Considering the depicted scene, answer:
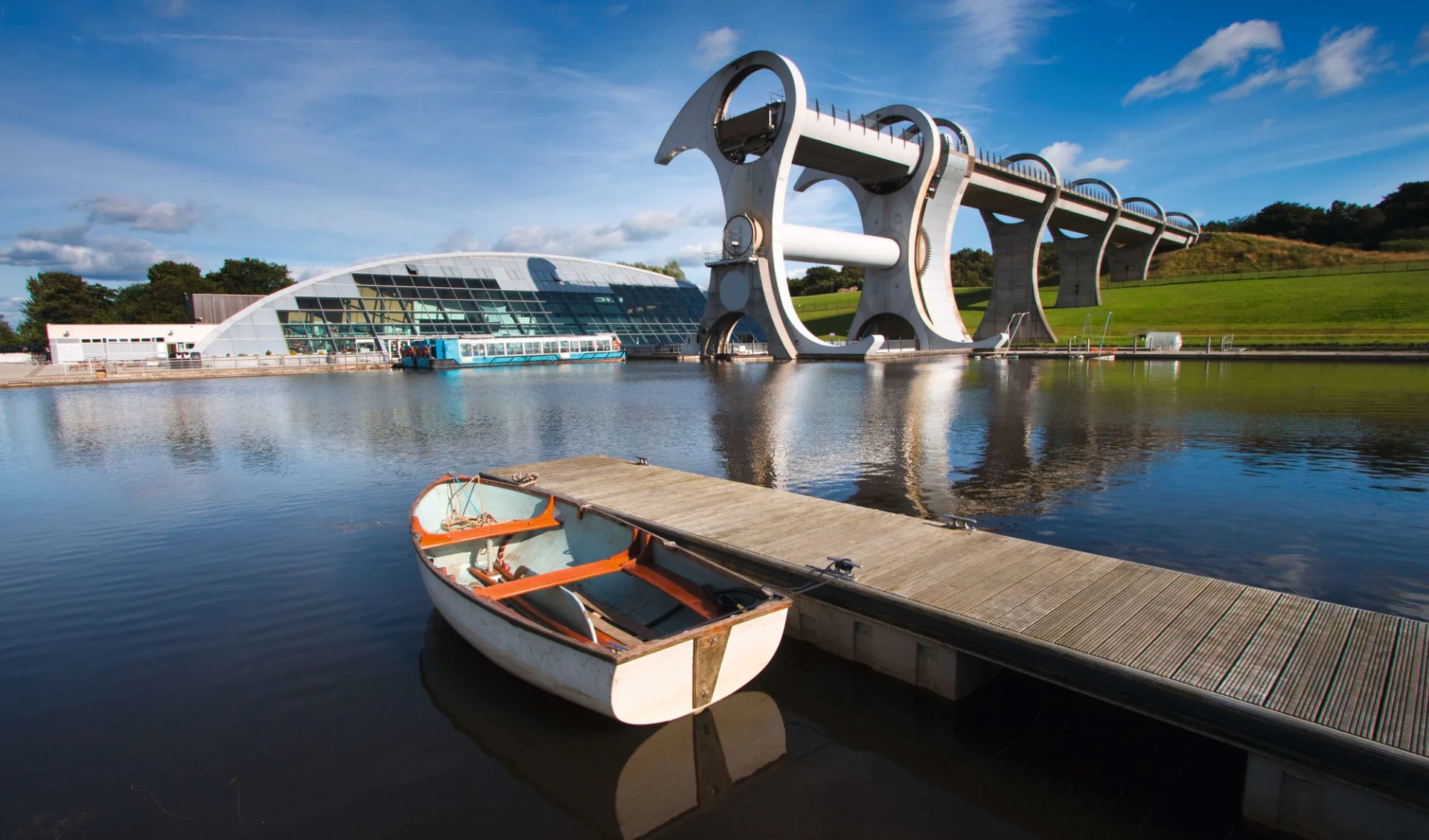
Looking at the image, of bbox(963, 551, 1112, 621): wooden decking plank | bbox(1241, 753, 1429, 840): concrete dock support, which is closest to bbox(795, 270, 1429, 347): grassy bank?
bbox(963, 551, 1112, 621): wooden decking plank

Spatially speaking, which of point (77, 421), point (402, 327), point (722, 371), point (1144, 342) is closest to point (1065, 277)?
point (1144, 342)

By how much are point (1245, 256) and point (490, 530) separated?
132 meters

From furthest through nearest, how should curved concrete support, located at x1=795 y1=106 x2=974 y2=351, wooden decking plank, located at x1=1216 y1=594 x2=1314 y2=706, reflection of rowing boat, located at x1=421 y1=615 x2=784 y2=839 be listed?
curved concrete support, located at x1=795 y1=106 x2=974 y2=351 < reflection of rowing boat, located at x1=421 y1=615 x2=784 y2=839 < wooden decking plank, located at x1=1216 y1=594 x2=1314 y2=706

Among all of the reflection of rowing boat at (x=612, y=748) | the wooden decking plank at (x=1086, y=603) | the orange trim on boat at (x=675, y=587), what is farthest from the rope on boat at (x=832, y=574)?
the wooden decking plank at (x=1086, y=603)

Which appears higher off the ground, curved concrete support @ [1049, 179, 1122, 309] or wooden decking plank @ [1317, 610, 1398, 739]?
curved concrete support @ [1049, 179, 1122, 309]

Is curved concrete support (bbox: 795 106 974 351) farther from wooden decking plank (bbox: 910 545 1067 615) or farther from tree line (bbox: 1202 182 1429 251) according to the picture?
tree line (bbox: 1202 182 1429 251)

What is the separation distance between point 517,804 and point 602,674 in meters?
1.28

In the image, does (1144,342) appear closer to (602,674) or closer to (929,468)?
(929,468)

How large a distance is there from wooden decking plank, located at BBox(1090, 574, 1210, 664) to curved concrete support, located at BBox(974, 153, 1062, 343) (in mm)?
75286

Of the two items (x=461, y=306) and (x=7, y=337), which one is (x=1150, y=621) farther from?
(x=7, y=337)

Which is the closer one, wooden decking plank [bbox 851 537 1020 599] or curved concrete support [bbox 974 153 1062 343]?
wooden decking plank [bbox 851 537 1020 599]

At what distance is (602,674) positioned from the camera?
5.73m

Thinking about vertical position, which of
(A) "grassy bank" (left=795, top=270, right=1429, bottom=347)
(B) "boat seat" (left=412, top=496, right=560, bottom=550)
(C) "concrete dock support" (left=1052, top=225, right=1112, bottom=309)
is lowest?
(B) "boat seat" (left=412, top=496, right=560, bottom=550)

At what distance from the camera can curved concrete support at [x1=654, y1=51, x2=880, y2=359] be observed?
187 feet
